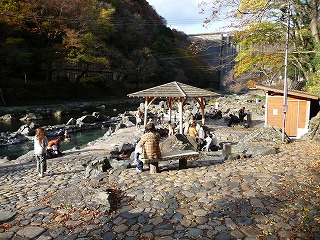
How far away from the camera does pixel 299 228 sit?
452 cm

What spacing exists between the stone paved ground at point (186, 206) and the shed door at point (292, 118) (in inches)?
245

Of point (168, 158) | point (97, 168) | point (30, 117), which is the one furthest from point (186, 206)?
point (30, 117)

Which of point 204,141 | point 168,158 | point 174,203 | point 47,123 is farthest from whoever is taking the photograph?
point 47,123

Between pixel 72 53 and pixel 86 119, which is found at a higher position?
pixel 72 53

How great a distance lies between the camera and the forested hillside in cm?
3484

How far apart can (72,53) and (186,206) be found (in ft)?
120

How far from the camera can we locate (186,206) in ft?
17.3

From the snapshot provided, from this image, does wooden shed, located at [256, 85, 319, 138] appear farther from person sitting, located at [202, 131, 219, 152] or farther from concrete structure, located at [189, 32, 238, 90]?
person sitting, located at [202, 131, 219, 152]

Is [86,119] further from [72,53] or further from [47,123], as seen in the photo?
[72,53]

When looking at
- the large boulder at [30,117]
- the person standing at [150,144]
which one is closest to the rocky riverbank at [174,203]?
the person standing at [150,144]

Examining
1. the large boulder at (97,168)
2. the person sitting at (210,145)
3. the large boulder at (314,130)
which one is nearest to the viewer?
the large boulder at (97,168)

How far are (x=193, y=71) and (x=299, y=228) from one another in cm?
6523

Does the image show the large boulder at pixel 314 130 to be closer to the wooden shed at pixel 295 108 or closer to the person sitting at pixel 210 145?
the wooden shed at pixel 295 108

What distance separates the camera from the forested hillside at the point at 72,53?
34.8 metres
